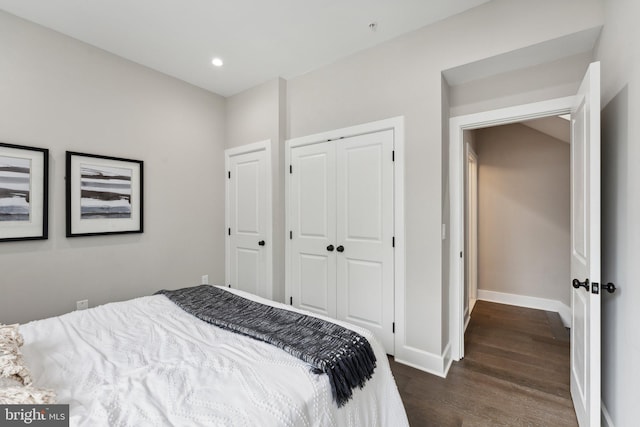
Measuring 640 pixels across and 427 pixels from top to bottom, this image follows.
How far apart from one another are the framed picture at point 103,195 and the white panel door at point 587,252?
340 cm

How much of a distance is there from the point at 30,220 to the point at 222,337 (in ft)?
6.41

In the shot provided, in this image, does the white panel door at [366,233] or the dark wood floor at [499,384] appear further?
the white panel door at [366,233]

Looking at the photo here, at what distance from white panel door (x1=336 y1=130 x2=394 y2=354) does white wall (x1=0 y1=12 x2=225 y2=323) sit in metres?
1.67

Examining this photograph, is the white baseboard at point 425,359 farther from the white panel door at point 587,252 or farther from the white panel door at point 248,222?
the white panel door at point 248,222

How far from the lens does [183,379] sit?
40.8 inches

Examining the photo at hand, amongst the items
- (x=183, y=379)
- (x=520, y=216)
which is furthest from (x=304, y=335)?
(x=520, y=216)

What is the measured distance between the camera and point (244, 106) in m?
3.35

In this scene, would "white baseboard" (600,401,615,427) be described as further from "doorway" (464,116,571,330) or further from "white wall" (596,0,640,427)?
"doorway" (464,116,571,330)

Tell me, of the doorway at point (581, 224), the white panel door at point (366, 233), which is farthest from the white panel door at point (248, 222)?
the doorway at point (581, 224)

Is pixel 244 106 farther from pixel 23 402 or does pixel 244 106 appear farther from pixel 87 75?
pixel 23 402

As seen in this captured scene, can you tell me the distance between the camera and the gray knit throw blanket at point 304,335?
1.12 metres

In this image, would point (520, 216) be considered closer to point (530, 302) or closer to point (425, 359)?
point (530, 302)

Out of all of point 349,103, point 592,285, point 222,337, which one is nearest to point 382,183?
point 349,103

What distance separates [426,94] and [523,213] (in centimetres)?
251
